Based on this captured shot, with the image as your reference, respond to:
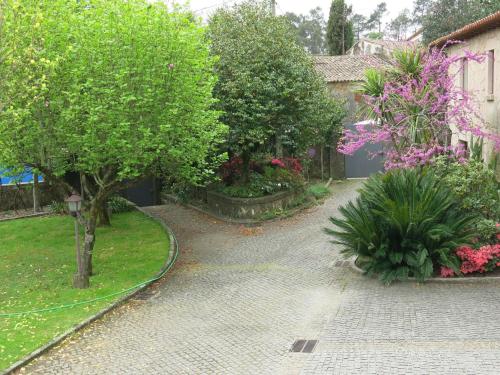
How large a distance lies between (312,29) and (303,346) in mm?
85292

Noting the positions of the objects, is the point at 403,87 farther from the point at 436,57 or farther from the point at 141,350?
the point at 141,350

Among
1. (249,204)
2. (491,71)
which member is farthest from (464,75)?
(249,204)

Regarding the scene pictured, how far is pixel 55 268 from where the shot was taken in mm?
14430

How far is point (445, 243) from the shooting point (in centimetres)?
1155

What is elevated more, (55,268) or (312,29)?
(312,29)

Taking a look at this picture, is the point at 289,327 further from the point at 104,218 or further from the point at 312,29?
the point at 312,29

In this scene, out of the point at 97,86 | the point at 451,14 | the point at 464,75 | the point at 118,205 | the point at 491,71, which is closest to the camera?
the point at 97,86

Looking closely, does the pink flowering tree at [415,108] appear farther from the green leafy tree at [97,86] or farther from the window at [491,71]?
the green leafy tree at [97,86]

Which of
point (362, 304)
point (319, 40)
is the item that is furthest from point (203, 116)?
point (319, 40)

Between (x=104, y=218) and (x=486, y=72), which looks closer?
(x=486, y=72)

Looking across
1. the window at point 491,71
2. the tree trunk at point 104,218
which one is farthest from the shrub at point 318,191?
the window at point 491,71

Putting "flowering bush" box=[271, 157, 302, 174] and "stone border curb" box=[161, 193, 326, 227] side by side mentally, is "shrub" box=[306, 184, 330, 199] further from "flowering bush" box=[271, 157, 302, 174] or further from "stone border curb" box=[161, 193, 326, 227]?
"flowering bush" box=[271, 157, 302, 174]

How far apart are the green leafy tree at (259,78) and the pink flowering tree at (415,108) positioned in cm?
336

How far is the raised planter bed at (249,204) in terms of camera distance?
1967cm
